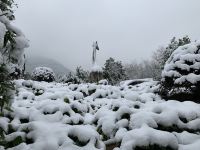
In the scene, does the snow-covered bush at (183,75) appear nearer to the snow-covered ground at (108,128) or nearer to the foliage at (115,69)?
the snow-covered ground at (108,128)

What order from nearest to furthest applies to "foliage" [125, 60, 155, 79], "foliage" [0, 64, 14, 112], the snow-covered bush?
"foliage" [0, 64, 14, 112] → the snow-covered bush → "foliage" [125, 60, 155, 79]

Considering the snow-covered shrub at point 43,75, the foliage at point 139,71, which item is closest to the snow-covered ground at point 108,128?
the snow-covered shrub at point 43,75

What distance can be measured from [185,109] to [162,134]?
0.74 metres

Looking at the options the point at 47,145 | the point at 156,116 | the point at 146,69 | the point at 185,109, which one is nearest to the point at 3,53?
the point at 47,145

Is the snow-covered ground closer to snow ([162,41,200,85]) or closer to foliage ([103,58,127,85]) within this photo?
snow ([162,41,200,85])

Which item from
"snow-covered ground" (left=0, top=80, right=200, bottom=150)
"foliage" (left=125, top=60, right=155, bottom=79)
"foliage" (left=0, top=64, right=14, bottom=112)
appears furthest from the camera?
"foliage" (left=125, top=60, right=155, bottom=79)

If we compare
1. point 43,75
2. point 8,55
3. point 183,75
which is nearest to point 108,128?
point 8,55

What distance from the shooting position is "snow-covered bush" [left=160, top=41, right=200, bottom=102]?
26.8 feet

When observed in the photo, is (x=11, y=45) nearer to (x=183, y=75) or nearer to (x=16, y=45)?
(x=16, y=45)

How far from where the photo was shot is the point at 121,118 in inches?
177

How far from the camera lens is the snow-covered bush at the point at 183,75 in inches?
322

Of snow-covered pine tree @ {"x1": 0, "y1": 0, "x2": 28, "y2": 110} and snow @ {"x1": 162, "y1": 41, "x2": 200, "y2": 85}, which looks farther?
snow @ {"x1": 162, "y1": 41, "x2": 200, "y2": 85}

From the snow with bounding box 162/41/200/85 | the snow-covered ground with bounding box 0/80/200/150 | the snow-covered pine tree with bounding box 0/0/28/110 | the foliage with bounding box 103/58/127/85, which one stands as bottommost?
the foliage with bounding box 103/58/127/85


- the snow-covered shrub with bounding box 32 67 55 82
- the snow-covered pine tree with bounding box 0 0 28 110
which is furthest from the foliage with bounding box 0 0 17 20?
the snow-covered shrub with bounding box 32 67 55 82
